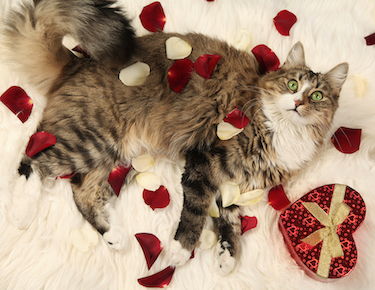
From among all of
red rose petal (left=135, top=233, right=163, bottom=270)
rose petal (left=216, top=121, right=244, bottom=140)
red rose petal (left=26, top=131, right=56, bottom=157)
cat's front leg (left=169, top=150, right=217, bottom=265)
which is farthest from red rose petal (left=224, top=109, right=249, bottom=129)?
red rose petal (left=26, top=131, right=56, bottom=157)

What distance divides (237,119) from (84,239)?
0.72m

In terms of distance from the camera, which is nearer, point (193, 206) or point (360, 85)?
point (193, 206)

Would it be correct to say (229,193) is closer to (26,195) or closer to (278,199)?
(278,199)

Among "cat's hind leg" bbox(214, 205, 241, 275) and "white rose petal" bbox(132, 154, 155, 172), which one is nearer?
"cat's hind leg" bbox(214, 205, 241, 275)

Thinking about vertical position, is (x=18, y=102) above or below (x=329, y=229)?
above

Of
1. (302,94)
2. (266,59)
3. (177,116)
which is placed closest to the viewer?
(302,94)

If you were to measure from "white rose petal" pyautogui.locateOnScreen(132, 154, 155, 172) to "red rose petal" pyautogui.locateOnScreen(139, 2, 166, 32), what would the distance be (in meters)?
0.58

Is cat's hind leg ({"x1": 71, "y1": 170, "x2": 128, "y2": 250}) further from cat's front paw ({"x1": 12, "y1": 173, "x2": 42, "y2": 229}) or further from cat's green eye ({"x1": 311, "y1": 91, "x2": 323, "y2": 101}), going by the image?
cat's green eye ({"x1": 311, "y1": 91, "x2": 323, "y2": 101})

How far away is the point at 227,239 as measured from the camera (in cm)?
102

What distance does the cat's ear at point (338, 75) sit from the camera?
969mm

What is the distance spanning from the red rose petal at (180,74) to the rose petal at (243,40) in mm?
325

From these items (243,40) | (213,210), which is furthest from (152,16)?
(213,210)

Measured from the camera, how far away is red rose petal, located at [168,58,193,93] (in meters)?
1.01

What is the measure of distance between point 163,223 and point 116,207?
0.21 m
